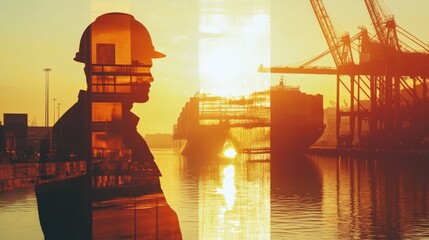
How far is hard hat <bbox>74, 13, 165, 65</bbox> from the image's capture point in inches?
456

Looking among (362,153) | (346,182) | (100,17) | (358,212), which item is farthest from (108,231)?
(362,153)

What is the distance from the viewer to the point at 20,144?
7169cm

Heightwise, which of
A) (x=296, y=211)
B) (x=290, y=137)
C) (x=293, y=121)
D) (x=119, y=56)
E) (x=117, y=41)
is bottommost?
(x=296, y=211)

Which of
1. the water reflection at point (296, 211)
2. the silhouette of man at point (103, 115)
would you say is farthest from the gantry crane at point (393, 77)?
the silhouette of man at point (103, 115)

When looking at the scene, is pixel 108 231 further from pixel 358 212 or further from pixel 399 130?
pixel 399 130

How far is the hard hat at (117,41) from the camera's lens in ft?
38.0

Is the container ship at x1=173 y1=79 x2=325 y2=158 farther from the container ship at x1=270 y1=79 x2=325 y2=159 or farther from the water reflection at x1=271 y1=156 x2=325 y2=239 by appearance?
the water reflection at x1=271 y1=156 x2=325 y2=239

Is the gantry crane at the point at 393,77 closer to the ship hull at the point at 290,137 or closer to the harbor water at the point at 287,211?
the ship hull at the point at 290,137

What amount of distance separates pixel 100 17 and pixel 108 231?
32.6 feet

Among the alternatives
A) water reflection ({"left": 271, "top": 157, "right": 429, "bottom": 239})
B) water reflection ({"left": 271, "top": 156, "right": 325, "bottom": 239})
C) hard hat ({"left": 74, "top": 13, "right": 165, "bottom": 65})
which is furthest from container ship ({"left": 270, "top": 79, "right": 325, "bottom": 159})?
hard hat ({"left": 74, "top": 13, "right": 165, "bottom": 65})

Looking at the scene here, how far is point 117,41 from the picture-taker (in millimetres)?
11578

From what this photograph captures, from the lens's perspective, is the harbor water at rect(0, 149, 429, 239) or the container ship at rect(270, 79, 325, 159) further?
the container ship at rect(270, 79, 325, 159)

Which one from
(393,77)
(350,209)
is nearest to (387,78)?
(393,77)

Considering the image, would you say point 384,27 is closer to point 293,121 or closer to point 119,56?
point 293,121
